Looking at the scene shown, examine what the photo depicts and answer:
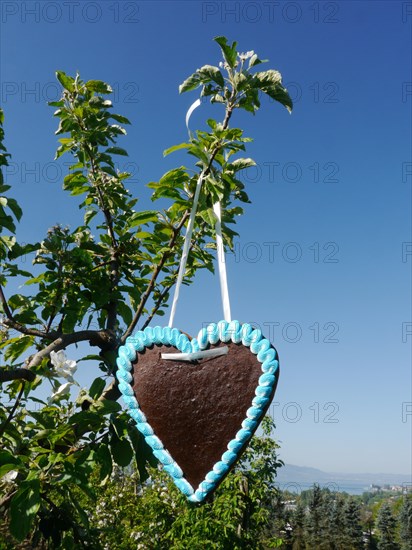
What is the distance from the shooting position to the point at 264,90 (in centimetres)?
171

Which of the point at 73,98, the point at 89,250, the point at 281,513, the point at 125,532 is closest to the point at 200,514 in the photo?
the point at 125,532

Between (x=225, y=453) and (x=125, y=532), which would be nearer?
(x=225, y=453)

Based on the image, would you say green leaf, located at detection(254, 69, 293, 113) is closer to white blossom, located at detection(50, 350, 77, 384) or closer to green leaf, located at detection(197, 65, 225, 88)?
green leaf, located at detection(197, 65, 225, 88)

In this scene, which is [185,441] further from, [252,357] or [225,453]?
[252,357]

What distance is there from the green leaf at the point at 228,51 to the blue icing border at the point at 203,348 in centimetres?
95

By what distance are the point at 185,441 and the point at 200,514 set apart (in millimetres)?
5177

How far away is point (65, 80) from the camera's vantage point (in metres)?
2.47

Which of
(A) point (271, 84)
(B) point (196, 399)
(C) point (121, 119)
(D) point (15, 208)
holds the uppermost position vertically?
(C) point (121, 119)

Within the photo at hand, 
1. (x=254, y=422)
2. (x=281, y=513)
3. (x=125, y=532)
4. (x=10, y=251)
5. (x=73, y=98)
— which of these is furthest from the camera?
(x=281, y=513)

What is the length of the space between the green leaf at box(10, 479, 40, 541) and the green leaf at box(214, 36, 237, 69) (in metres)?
1.51

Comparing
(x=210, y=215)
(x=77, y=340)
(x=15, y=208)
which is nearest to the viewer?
(x=210, y=215)

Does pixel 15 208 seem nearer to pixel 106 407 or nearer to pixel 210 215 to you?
pixel 106 407

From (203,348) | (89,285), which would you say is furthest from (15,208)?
(203,348)

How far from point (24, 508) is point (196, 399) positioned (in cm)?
82
